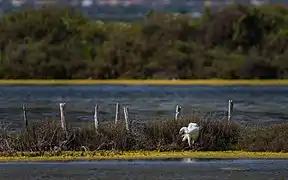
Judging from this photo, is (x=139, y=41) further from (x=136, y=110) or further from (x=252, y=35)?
(x=136, y=110)

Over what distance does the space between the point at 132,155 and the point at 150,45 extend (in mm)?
76454

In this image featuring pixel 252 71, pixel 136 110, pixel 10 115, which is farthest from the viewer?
pixel 252 71

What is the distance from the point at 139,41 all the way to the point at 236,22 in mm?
11256

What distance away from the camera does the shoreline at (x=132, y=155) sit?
25844 mm

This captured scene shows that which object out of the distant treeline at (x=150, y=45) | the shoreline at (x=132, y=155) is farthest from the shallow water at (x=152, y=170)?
the distant treeline at (x=150, y=45)

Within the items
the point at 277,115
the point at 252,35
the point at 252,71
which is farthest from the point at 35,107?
the point at 252,35

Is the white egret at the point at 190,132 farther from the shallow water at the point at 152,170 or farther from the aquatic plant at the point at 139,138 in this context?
the shallow water at the point at 152,170

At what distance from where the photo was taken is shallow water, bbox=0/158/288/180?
21.4m

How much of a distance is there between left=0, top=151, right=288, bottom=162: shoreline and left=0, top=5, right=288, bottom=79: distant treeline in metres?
68.5

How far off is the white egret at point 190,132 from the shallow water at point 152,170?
143 centimetres

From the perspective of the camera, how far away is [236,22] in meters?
104

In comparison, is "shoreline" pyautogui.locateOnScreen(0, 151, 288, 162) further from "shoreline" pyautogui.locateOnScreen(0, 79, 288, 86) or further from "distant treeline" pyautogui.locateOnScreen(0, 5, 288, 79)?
"distant treeline" pyautogui.locateOnScreen(0, 5, 288, 79)

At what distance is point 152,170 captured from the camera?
2278 cm

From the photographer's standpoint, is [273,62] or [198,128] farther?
[273,62]
